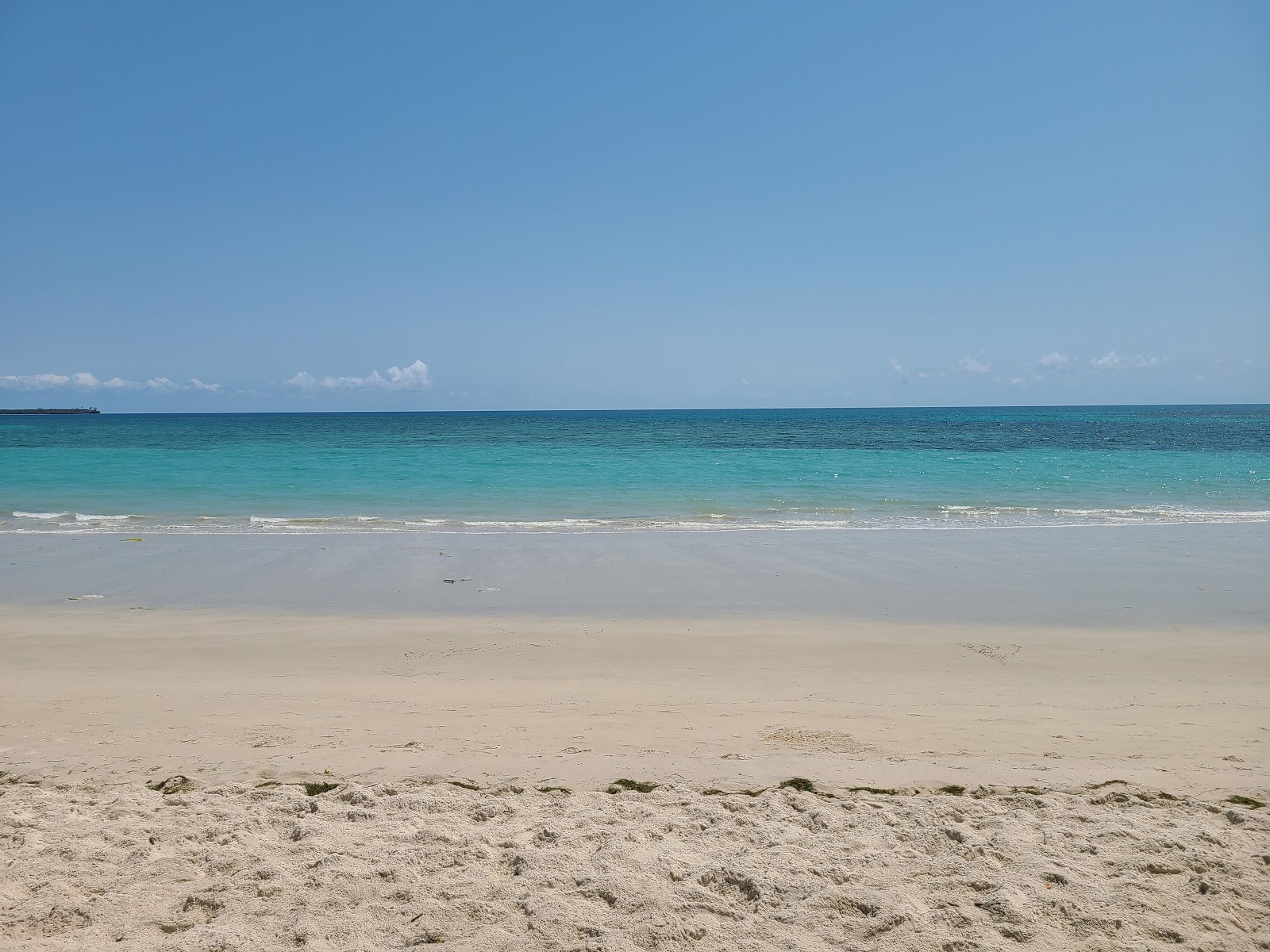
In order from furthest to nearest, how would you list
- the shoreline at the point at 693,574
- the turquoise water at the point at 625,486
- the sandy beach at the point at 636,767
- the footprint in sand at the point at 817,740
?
1. the turquoise water at the point at 625,486
2. the shoreline at the point at 693,574
3. the footprint in sand at the point at 817,740
4. the sandy beach at the point at 636,767

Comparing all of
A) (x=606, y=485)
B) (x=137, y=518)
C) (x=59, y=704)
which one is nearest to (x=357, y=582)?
(x=59, y=704)

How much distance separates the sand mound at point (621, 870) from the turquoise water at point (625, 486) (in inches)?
416

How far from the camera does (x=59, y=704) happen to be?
17.5 ft

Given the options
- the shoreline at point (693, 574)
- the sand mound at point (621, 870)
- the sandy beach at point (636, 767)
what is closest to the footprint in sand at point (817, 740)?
the sandy beach at point (636, 767)

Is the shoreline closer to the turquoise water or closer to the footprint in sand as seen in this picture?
the turquoise water

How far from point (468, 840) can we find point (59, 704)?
3748 millimetres

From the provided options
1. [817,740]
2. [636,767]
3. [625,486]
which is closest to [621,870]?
[636,767]

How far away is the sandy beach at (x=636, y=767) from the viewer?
2.95m

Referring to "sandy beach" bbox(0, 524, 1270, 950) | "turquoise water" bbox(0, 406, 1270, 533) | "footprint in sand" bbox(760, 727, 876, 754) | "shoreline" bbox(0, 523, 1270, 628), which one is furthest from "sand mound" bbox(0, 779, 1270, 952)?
"turquoise water" bbox(0, 406, 1270, 533)

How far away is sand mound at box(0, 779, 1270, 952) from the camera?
283cm

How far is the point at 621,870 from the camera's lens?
10.5 ft

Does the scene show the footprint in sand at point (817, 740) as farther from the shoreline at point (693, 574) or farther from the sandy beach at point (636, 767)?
the shoreline at point (693, 574)

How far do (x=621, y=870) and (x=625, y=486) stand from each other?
19.0 metres

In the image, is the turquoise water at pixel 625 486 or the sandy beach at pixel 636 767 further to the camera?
the turquoise water at pixel 625 486
